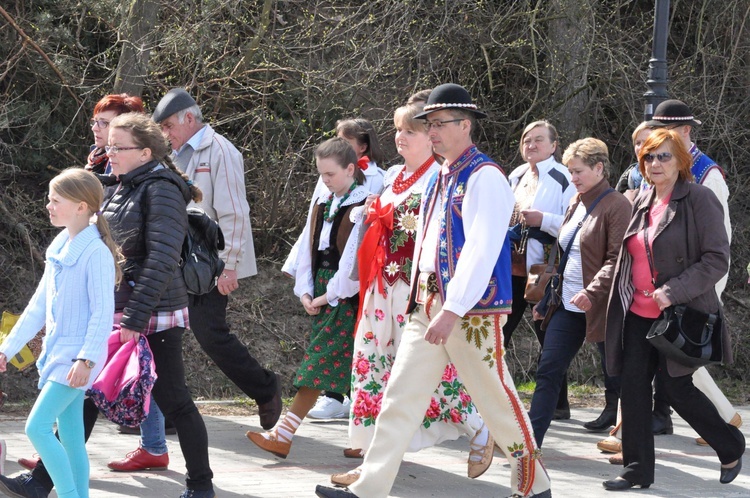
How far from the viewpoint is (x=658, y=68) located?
344 inches

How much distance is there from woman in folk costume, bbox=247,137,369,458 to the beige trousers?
1.31 metres

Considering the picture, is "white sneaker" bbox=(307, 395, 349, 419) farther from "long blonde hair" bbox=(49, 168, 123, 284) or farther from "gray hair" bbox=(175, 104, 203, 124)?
"long blonde hair" bbox=(49, 168, 123, 284)

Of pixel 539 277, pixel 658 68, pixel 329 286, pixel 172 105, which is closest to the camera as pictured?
pixel 329 286

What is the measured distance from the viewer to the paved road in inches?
224

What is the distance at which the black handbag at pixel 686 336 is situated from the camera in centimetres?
560

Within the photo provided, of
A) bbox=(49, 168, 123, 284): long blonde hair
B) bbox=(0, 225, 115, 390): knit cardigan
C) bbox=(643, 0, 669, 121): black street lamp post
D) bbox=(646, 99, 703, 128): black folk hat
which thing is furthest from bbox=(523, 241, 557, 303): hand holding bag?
bbox=(0, 225, 115, 390): knit cardigan

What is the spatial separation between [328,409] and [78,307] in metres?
3.35

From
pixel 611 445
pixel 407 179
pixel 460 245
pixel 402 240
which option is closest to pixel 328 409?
pixel 611 445

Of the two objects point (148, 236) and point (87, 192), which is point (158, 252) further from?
point (87, 192)

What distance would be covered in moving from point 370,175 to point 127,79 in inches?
156

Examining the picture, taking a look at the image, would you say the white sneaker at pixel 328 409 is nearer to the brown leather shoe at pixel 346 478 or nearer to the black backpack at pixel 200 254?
the brown leather shoe at pixel 346 478

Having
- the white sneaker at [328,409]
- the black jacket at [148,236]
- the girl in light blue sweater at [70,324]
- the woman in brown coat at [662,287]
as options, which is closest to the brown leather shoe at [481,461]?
the woman in brown coat at [662,287]

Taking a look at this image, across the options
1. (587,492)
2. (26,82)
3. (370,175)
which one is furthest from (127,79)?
(587,492)

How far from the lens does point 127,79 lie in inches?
Answer: 394
